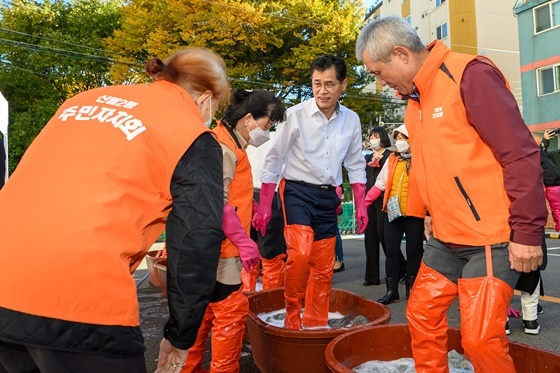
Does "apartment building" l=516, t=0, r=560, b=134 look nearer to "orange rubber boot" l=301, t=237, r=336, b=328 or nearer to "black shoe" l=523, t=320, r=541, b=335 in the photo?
"black shoe" l=523, t=320, r=541, b=335

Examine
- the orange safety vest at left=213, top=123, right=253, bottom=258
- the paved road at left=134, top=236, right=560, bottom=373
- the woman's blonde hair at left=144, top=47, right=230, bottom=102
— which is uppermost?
the woman's blonde hair at left=144, top=47, right=230, bottom=102

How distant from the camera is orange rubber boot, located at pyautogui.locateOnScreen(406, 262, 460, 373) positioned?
2363mm

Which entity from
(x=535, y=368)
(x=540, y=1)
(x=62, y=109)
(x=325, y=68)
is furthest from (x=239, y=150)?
(x=540, y=1)

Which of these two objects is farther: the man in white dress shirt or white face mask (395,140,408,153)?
white face mask (395,140,408,153)

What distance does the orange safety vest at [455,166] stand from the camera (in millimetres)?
2105

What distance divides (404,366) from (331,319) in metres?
1.26

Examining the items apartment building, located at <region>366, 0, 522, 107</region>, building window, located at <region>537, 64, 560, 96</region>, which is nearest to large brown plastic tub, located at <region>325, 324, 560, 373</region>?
building window, located at <region>537, 64, 560, 96</region>

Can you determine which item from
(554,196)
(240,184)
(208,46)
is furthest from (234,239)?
(208,46)

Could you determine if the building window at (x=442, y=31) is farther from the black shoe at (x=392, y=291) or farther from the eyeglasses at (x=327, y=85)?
the eyeglasses at (x=327, y=85)

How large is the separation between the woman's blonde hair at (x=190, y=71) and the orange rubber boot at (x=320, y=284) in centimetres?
220

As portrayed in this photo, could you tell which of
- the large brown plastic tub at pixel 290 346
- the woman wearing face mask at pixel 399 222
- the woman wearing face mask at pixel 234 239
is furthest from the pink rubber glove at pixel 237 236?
the woman wearing face mask at pixel 399 222

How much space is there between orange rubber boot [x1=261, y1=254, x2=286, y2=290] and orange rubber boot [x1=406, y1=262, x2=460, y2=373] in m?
3.18

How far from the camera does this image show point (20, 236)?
1.38 meters

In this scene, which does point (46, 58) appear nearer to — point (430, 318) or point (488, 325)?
point (430, 318)
